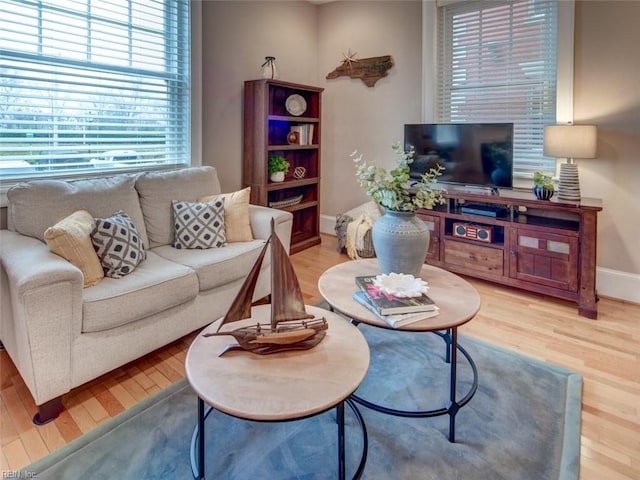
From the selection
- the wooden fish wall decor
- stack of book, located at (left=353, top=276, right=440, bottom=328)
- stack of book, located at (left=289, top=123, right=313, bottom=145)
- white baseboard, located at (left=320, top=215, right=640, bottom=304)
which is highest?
the wooden fish wall decor

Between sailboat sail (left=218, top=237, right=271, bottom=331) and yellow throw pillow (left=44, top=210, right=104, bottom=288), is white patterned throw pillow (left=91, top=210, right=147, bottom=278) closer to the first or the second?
yellow throw pillow (left=44, top=210, right=104, bottom=288)

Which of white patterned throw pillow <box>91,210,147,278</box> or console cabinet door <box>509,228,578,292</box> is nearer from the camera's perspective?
white patterned throw pillow <box>91,210,147,278</box>

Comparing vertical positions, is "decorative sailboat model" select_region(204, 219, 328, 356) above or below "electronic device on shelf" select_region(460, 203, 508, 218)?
below

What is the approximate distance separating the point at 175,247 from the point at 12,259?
96cm

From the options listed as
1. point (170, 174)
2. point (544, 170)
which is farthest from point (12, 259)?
point (544, 170)

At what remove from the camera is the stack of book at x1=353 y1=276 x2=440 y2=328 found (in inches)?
61.6

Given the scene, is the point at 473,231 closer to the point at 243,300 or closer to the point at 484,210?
the point at 484,210

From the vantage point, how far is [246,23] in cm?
380

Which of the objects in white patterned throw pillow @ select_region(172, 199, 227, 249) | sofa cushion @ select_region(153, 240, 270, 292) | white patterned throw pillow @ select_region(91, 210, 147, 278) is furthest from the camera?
white patterned throw pillow @ select_region(172, 199, 227, 249)

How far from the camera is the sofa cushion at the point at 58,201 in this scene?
2184mm

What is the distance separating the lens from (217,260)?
2377 millimetres

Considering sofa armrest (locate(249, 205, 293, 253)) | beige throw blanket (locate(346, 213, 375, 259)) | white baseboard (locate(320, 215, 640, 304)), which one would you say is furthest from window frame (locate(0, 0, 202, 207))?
white baseboard (locate(320, 215, 640, 304))

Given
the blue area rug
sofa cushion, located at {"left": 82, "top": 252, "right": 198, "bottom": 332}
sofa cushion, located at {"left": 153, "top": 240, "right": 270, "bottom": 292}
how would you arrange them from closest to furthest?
the blue area rug
sofa cushion, located at {"left": 82, "top": 252, "right": 198, "bottom": 332}
sofa cushion, located at {"left": 153, "top": 240, "right": 270, "bottom": 292}

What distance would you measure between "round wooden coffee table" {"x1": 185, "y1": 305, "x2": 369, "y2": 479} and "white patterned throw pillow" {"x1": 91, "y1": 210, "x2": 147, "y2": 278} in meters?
0.86
